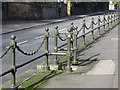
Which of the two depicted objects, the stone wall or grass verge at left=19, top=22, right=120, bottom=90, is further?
the stone wall

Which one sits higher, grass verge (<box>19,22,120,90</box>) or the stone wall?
the stone wall

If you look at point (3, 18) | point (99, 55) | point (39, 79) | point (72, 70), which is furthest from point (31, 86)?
point (3, 18)

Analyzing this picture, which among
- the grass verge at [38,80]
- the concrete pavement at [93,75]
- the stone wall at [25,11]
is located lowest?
the grass verge at [38,80]

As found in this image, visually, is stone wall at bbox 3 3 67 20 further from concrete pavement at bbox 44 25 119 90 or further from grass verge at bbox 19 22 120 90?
grass verge at bbox 19 22 120 90

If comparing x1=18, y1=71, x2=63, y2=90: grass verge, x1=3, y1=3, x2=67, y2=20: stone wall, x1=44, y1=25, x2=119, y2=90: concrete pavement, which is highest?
x1=3, y1=3, x2=67, y2=20: stone wall

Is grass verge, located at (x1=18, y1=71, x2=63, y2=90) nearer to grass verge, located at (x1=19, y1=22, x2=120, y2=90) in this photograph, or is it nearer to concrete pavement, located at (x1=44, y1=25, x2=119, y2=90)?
grass verge, located at (x1=19, y1=22, x2=120, y2=90)

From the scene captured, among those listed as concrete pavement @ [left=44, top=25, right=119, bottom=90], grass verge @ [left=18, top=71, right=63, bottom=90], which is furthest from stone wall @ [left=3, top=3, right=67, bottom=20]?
grass verge @ [left=18, top=71, right=63, bottom=90]

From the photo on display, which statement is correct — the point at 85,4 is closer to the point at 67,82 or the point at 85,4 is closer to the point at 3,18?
the point at 3,18

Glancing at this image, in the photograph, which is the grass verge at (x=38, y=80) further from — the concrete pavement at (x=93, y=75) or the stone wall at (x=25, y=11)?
the stone wall at (x=25, y=11)

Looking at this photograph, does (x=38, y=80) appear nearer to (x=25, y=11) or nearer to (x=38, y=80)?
(x=38, y=80)

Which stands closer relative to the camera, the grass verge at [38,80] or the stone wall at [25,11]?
the grass verge at [38,80]

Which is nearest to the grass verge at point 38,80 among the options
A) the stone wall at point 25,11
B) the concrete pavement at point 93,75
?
the concrete pavement at point 93,75

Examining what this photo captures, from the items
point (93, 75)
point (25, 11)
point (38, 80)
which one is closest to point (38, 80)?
point (38, 80)

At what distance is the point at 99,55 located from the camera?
1177cm
